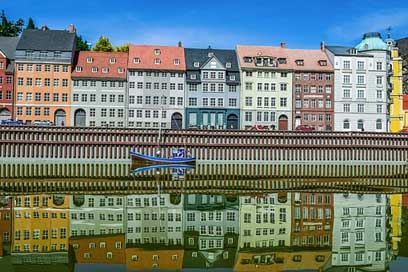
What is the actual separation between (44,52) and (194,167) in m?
37.5

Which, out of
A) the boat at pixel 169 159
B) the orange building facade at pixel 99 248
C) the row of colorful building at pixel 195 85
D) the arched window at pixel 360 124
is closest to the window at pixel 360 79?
the row of colorful building at pixel 195 85

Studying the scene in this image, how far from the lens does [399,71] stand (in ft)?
306

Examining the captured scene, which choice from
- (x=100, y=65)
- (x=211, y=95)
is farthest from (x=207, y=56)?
(x=100, y=65)

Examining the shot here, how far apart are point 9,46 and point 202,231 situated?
7247cm

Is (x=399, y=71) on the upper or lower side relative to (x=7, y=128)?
upper

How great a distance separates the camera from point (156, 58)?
84.1 metres

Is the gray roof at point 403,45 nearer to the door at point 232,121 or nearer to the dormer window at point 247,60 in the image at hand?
the dormer window at point 247,60

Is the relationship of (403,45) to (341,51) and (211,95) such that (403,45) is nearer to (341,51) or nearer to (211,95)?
(341,51)

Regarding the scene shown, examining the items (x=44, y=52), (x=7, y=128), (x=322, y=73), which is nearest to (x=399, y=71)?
(x=322, y=73)

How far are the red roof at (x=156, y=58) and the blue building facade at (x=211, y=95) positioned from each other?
1.94 m

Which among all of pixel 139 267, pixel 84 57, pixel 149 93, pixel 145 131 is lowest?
pixel 139 267

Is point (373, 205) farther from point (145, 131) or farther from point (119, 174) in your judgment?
point (145, 131)

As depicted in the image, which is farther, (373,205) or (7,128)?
(7,128)

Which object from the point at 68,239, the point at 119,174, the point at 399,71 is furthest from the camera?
the point at 399,71
